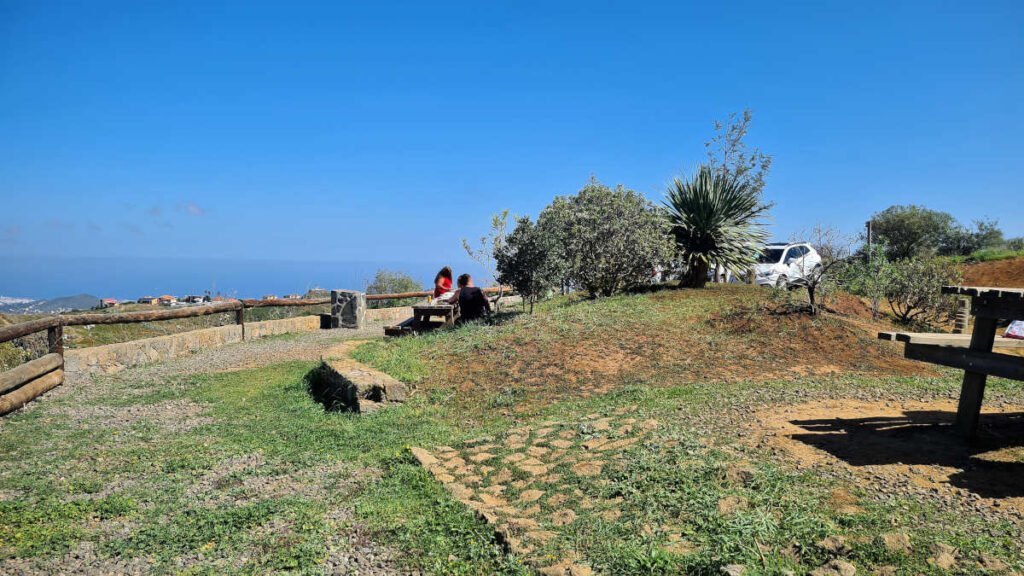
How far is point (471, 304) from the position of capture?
447 inches

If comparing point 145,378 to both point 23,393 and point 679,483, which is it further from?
point 679,483

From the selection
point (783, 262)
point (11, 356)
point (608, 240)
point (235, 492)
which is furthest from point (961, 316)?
point (11, 356)

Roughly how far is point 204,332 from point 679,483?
1164 cm

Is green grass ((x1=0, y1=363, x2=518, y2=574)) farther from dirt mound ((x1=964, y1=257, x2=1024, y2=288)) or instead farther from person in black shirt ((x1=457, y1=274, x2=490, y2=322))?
dirt mound ((x1=964, y1=257, x2=1024, y2=288))

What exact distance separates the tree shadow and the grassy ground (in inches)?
11.9

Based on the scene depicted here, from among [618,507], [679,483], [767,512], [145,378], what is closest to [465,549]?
[618,507]

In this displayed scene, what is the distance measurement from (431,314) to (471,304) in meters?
0.96

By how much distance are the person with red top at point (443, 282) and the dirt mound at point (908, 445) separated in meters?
9.63

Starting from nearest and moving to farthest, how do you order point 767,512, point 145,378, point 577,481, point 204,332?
1. point 767,512
2. point 577,481
3. point 145,378
4. point 204,332

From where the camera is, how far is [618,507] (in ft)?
12.4

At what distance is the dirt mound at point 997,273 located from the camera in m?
21.2

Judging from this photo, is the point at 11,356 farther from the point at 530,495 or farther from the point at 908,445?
the point at 908,445

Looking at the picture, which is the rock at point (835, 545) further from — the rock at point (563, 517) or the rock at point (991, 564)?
the rock at point (563, 517)

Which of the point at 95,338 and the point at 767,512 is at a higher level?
the point at 767,512
